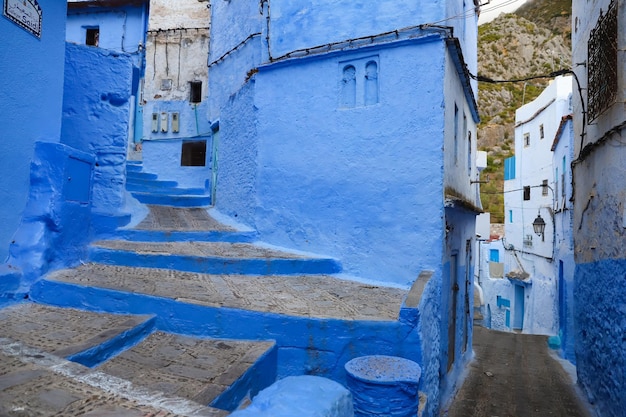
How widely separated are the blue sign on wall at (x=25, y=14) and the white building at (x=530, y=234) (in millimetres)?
15316

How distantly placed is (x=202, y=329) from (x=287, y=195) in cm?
367

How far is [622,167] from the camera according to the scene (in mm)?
5551

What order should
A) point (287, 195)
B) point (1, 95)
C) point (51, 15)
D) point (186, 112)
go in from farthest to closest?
point (186, 112) < point (287, 195) < point (51, 15) < point (1, 95)

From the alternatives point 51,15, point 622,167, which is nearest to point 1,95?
point 51,15

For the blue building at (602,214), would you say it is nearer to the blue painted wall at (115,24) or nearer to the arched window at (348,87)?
the arched window at (348,87)

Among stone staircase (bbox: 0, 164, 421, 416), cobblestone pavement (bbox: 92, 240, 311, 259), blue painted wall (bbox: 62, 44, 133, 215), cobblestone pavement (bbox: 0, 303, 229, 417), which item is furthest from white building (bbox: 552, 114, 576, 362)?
cobblestone pavement (bbox: 0, 303, 229, 417)

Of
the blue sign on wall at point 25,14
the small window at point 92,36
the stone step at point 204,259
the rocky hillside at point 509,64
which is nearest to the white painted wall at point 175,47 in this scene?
the small window at point 92,36

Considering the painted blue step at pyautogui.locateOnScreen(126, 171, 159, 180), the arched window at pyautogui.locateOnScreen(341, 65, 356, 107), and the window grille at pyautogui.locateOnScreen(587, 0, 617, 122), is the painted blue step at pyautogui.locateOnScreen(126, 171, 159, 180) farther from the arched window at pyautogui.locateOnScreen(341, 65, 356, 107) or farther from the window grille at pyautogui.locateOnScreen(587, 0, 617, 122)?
the window grille at pyautogui.locateOnScreen(587, 0, 617, 122)

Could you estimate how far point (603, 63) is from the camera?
6340 millimetres

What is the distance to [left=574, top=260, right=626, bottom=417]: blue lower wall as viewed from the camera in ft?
17.9

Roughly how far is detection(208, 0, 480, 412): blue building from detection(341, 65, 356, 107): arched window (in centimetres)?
2

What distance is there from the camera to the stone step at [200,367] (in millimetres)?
3318

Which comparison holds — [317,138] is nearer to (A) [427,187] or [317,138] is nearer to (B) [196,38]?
(A) [427,187]

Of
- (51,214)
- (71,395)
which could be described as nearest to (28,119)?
(51,214)
